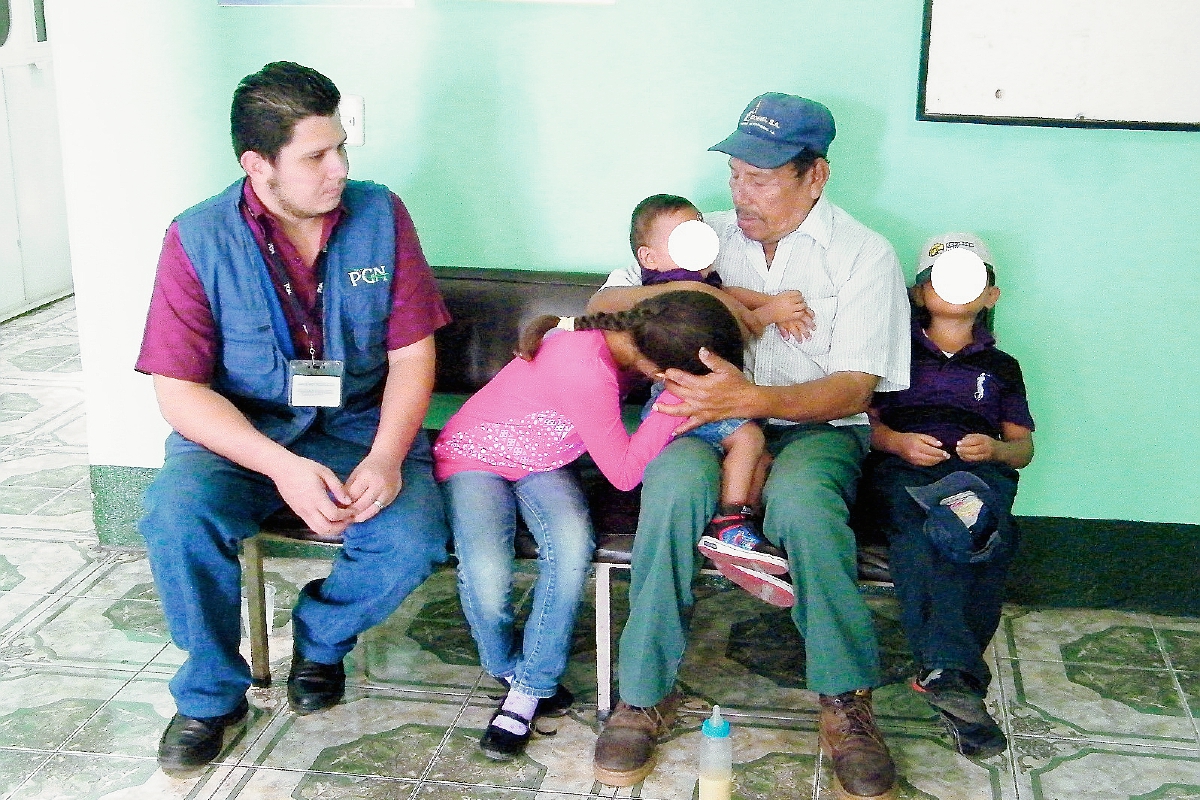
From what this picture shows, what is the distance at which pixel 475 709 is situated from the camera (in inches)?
101

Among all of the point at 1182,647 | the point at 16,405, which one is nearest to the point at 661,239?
the point at 1182,647

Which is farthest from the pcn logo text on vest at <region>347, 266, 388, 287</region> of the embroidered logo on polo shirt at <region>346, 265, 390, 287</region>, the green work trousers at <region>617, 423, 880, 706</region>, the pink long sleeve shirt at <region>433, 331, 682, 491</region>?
the green work trousers at <region>617, 423, 880, 706</region>

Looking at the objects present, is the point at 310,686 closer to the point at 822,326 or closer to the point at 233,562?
the point at 233,562

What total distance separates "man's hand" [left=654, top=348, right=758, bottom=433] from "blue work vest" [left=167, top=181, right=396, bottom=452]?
0.66 metres

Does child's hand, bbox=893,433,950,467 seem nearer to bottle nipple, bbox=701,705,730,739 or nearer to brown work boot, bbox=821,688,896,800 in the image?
brown work boot, bbox=821,688,896,800

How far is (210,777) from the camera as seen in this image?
2.31 meters

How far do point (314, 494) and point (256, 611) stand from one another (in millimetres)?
421

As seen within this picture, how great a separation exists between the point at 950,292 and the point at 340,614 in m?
1.46

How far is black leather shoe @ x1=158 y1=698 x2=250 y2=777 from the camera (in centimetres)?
231

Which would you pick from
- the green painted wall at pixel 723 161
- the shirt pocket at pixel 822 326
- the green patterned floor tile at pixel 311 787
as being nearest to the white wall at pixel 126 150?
the green painted wall at pixel 723 161

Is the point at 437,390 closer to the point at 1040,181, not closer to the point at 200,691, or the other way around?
the point at 200,691

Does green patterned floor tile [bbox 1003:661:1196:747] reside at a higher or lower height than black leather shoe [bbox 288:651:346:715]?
lower

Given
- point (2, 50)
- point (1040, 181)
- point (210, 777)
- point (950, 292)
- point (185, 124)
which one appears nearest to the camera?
point (210, 777)

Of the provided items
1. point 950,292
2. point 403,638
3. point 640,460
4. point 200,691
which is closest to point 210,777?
point 200,691
